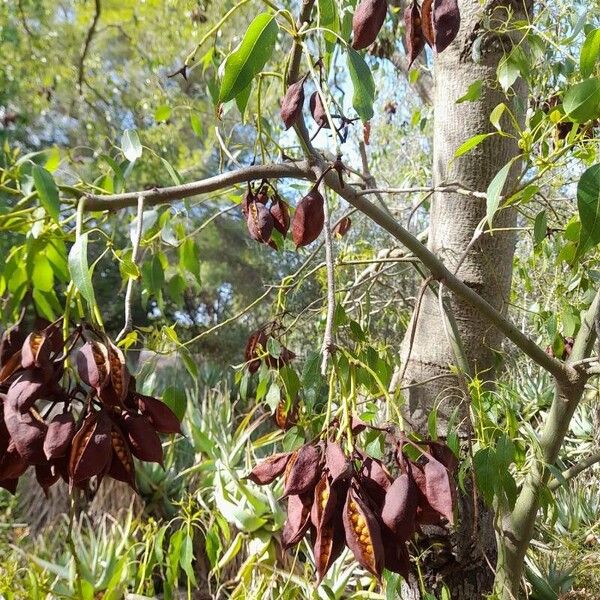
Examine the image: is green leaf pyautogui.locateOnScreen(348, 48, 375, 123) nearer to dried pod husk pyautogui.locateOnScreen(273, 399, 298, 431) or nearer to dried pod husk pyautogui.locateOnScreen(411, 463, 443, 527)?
dried pod husk pyautogui.locateOnScreen(411, 463, 443, 527)

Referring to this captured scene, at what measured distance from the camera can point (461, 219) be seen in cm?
107

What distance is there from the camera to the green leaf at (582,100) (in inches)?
22.9

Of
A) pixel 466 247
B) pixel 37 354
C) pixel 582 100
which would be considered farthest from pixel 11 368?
pixel 466 247

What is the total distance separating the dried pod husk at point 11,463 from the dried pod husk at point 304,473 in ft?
0.77

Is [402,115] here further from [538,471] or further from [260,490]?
[538,471]

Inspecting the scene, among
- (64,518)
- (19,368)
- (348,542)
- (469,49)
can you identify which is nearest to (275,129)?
(469,49)

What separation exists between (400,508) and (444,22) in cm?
49

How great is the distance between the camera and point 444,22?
63cm

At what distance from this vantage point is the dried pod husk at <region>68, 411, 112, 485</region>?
472 millimetres

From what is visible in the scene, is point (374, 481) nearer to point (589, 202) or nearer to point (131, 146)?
point (589, 202)

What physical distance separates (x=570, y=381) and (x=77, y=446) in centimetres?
71

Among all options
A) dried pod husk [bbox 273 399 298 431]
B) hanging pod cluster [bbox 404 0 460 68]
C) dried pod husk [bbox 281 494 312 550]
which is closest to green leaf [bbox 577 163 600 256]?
hanging pod cluster [bbox 404 0 460 68]

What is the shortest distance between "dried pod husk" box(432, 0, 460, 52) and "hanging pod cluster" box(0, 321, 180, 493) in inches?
18.0

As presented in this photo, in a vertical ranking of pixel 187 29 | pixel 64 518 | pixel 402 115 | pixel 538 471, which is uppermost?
pixel 187 29
